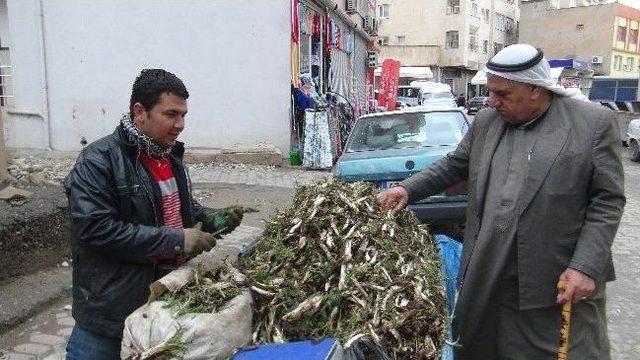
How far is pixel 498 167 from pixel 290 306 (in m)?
1.23

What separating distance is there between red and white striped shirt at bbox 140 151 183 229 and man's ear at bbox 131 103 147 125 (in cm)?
13

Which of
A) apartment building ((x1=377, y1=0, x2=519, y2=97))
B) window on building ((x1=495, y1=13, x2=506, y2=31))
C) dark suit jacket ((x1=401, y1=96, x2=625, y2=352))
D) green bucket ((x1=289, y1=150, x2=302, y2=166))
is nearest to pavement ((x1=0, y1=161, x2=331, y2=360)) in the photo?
dark suit jacket ((x1=401, y1=96, x2=625, y2=352))

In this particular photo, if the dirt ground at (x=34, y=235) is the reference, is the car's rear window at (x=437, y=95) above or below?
above

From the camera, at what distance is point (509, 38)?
58.8 m

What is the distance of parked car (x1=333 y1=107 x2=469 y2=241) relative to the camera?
5.98m

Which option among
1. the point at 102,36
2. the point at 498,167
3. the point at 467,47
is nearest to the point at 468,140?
the point at 498,167

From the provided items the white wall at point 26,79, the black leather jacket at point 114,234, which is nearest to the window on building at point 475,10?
the white wall at point 26,79

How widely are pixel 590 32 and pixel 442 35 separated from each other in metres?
13.4

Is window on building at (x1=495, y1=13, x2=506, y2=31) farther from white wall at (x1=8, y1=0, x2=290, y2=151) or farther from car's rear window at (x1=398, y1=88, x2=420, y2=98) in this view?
white wall at (x1=8, y1=0, x2=290, y2=151)

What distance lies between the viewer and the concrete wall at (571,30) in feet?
163

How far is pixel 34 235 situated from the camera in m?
5.14

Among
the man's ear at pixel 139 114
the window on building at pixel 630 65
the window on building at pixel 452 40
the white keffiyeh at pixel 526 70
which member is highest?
the window on building at pixel 452 40

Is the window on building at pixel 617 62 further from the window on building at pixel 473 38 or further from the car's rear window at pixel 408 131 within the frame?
the car's rear window at pixel 408 131

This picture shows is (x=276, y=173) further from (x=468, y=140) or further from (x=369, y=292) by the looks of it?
(x=369, y=292)
